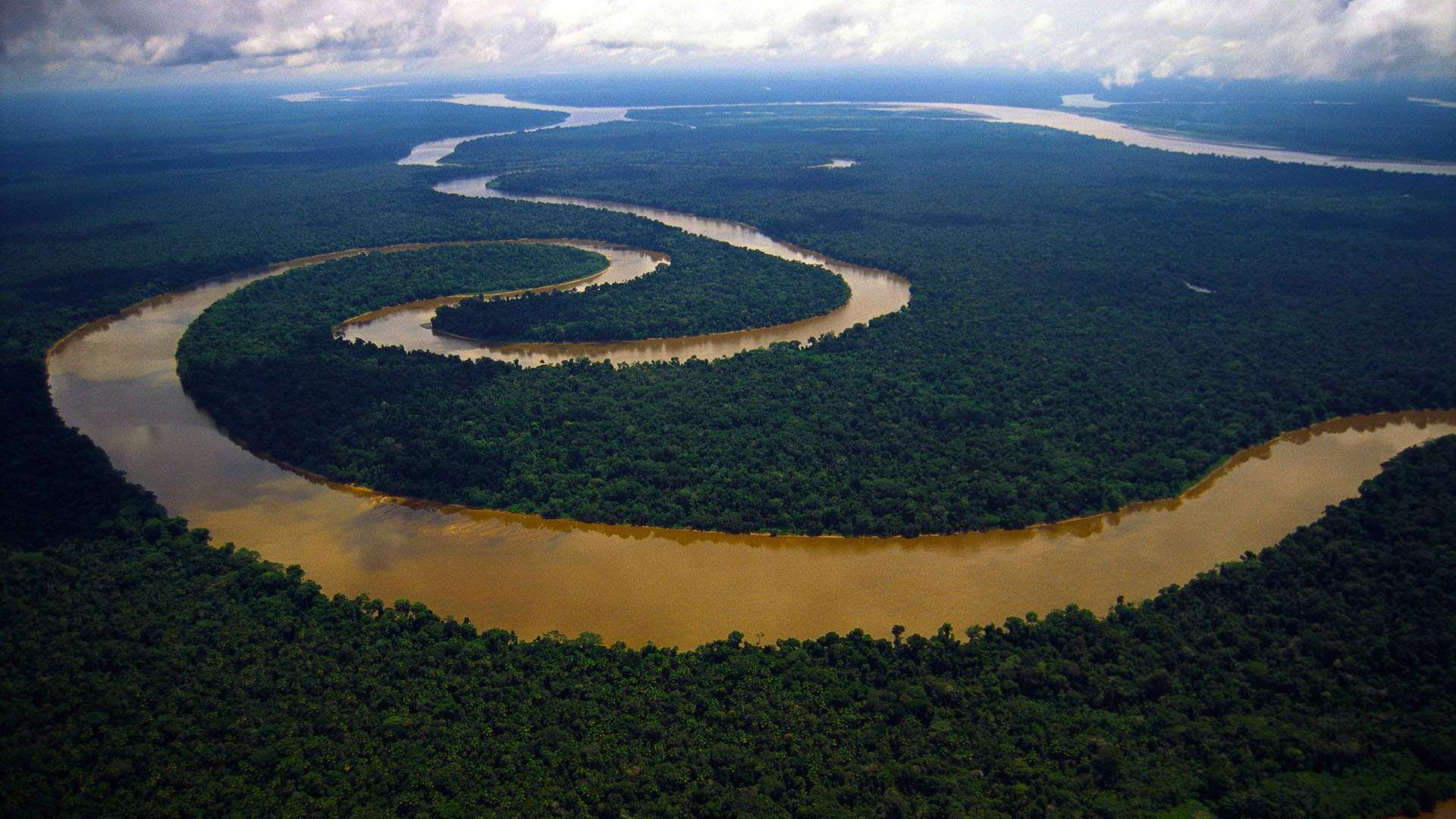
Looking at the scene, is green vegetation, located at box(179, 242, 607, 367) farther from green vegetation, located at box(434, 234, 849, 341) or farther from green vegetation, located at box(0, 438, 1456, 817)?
green vegetation, located at box(0, 438, 1456, 817)

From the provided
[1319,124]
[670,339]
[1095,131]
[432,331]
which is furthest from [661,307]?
[1319,124]

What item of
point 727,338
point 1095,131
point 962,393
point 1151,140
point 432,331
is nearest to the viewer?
point 962,393

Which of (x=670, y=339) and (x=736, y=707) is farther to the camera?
(x=670, y=339)

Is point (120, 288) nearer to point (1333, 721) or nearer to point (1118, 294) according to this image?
point (1118, 294)

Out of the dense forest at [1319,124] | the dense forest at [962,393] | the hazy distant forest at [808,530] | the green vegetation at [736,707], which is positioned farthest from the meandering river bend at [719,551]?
the dense forest at [1319,124]

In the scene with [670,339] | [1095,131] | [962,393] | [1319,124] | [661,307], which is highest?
[1319,124]

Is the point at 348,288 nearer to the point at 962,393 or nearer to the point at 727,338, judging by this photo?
the point at 727,338

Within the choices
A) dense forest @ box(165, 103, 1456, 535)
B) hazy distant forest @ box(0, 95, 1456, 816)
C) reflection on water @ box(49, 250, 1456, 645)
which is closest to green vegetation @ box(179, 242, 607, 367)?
hazy distant forest @ box(0, 95, 1456, 816)

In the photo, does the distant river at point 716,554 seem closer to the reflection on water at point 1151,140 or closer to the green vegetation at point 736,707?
the green vegetation at point 736,707
